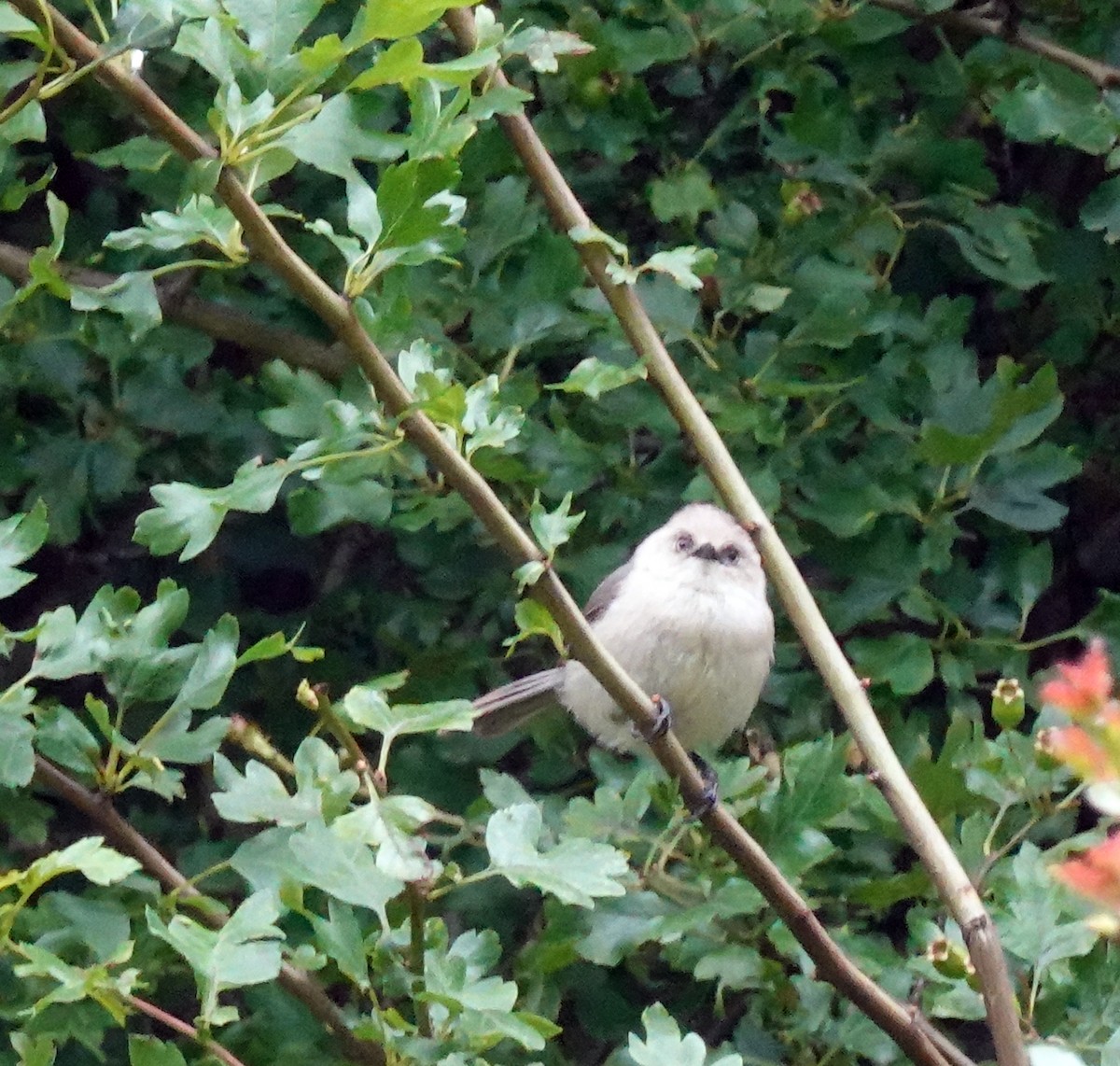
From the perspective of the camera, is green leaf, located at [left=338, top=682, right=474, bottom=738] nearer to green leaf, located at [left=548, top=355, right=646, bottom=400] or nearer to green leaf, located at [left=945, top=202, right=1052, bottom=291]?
green leaf, located at [left=548, top=355, right=646, bottom=400]

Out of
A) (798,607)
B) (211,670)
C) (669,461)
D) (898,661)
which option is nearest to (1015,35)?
(669,461)

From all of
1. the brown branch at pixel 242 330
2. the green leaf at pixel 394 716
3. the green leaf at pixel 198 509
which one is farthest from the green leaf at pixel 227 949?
the brown branch at pixel 242 330

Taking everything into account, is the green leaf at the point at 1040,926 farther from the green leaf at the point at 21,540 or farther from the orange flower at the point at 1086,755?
the orange flower at the point at 1086,755

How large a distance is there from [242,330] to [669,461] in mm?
676

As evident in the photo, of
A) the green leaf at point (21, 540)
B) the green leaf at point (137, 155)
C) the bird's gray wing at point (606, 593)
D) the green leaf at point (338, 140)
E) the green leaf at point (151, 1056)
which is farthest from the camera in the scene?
Result: the bird's gray wing at point (606, 593)

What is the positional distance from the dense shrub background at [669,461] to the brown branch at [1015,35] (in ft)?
0.07

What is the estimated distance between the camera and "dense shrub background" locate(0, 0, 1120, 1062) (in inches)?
74.5

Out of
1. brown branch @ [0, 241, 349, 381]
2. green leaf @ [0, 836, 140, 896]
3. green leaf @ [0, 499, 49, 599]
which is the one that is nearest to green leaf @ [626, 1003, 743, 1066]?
green leaf @ [0, 836, 140, 896]

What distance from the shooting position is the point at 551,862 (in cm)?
142

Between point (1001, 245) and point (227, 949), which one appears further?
point (1001, 245)

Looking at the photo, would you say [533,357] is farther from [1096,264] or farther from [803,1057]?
[803,1057]

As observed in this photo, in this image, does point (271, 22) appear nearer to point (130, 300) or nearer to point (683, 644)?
point (130, 300)

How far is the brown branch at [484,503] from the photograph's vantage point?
1.26 metres

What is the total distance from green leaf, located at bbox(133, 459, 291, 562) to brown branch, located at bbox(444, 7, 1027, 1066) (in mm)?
552
